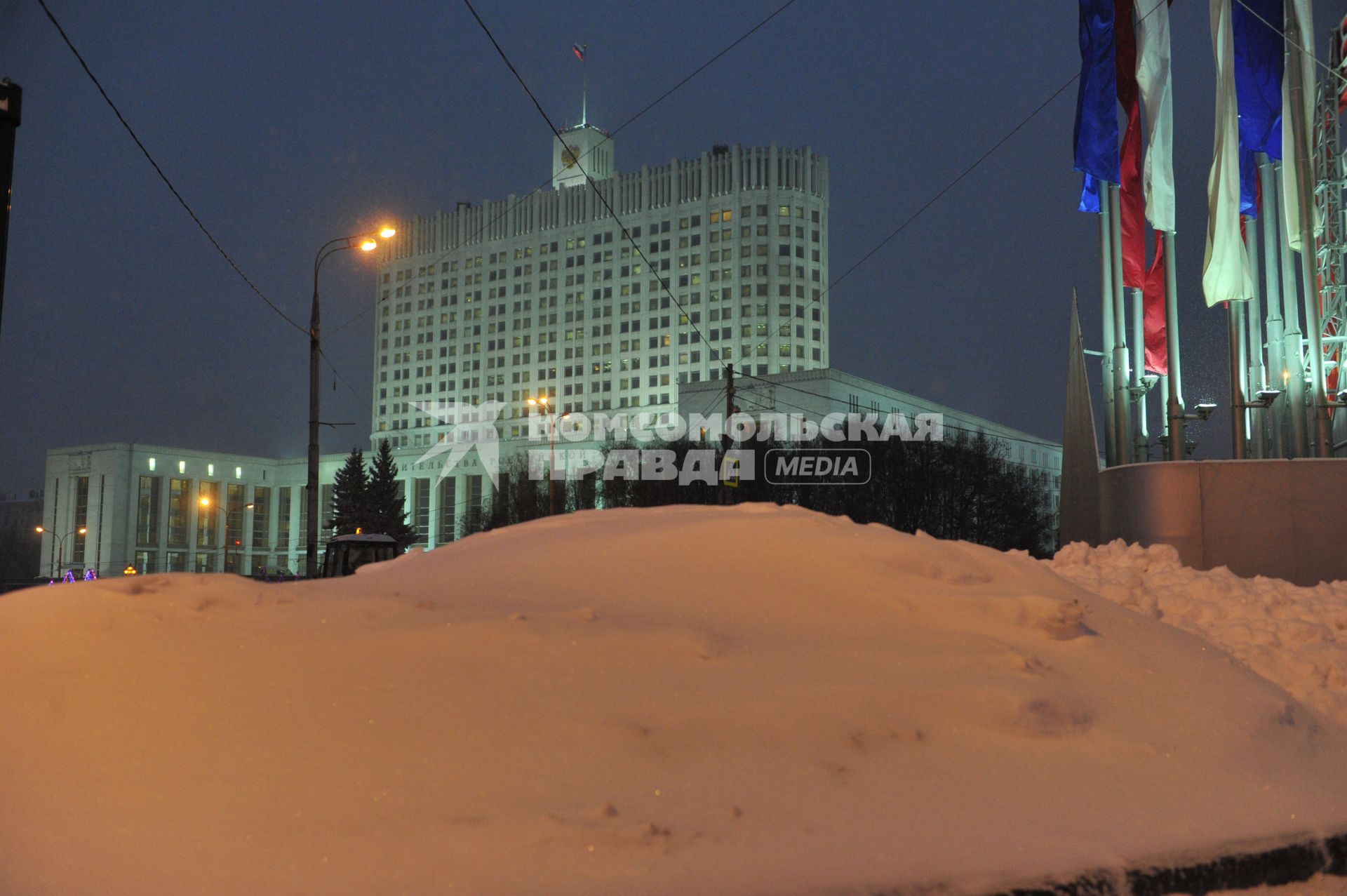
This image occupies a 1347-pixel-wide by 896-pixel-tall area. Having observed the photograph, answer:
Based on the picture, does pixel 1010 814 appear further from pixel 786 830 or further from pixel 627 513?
pixel 627 513

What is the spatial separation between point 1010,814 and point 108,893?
2.82m

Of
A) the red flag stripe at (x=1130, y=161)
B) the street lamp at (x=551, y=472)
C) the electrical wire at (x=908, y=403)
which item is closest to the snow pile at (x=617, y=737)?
the street lamp at (x=551, y=472)

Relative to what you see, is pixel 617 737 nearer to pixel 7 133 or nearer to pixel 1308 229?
pixel 7 133

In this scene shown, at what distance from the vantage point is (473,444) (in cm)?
11875

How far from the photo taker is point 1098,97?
78.8ft

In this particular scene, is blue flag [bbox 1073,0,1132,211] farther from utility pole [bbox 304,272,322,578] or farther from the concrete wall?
utility pole [bbox 304,272,322,578]

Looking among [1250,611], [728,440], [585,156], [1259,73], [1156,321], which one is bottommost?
[1250,611]

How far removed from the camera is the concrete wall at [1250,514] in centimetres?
1526

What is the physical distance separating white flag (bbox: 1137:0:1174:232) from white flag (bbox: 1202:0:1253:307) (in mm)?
1302

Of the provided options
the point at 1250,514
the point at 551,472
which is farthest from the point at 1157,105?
the point at 551,472

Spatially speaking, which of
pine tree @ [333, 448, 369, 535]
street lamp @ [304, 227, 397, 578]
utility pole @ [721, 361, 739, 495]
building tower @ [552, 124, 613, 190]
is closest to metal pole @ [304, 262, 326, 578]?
street lamp @ [304, 227, 397, 578]

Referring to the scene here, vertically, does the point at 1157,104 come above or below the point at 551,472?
above

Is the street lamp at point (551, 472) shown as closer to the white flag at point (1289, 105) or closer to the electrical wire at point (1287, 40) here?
the white flag at point (1289, 105)

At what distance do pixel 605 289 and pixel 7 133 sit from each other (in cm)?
11454
